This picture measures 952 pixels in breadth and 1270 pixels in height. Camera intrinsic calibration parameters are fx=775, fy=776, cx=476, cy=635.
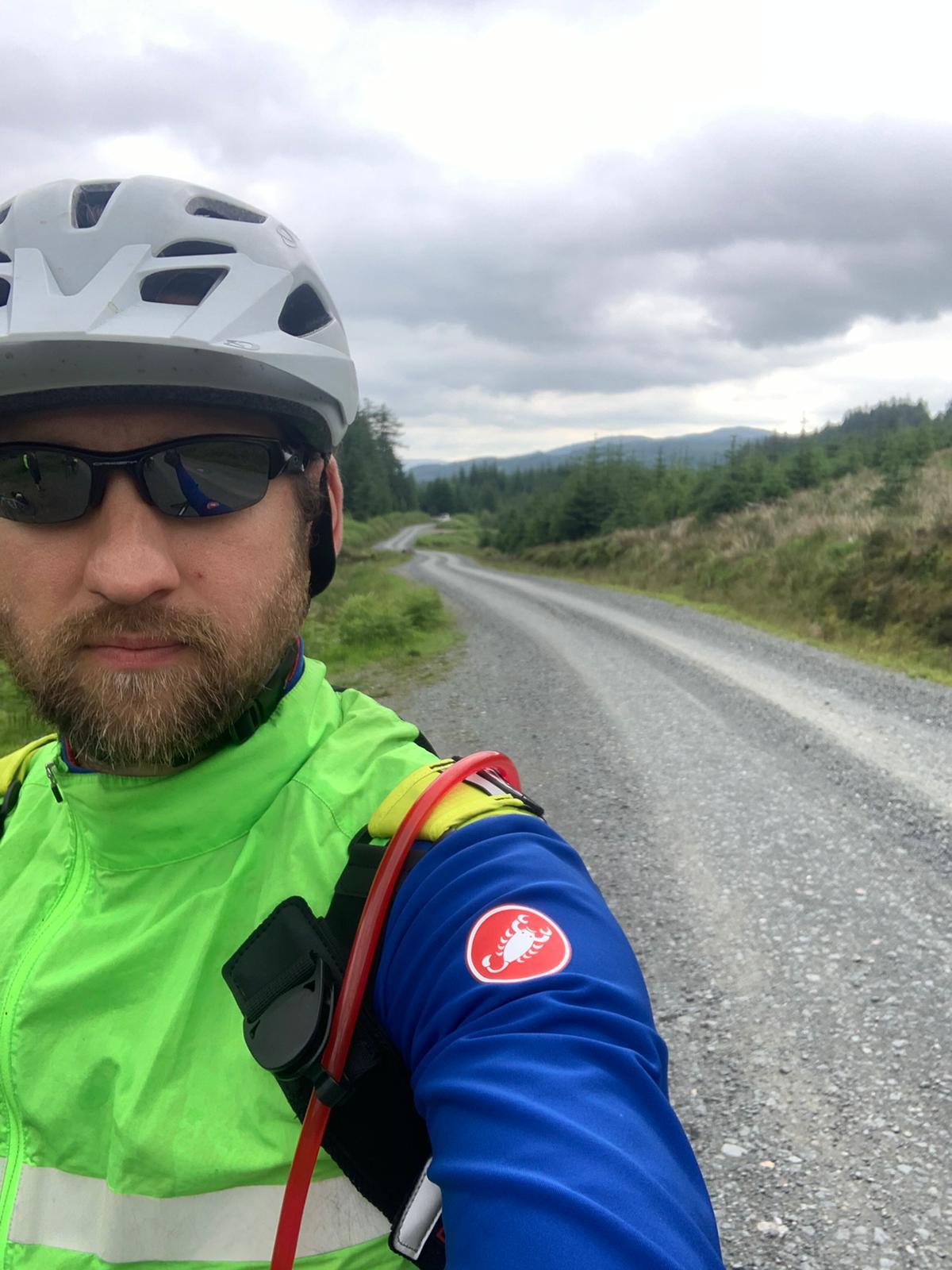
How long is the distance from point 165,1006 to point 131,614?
2.03 feet

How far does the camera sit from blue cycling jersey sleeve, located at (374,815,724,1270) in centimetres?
86

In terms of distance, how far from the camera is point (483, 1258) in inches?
33.5

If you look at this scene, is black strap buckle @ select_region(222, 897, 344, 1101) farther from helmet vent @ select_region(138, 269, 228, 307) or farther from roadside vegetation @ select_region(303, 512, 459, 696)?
roadside vegetation @ select_region(303, 512, 459, 696)

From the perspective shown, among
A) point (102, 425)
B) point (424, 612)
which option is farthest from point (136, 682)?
point (424, 612)

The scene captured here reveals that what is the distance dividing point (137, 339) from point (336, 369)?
1.44ft

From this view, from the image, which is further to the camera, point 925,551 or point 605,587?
point 605,587

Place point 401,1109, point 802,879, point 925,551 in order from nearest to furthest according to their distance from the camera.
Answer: point 401,1109 → point 802,879 → point 925,551

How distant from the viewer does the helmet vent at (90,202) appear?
1616 millimetres

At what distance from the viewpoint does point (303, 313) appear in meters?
1.78

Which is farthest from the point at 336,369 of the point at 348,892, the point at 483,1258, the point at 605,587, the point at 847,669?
the point at 605,587

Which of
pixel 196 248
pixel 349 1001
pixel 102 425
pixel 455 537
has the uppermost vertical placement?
pixel 196 248

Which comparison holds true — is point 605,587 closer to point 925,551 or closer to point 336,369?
point 925,551

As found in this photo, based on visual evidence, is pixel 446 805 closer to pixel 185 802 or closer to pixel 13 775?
pixel 185 802

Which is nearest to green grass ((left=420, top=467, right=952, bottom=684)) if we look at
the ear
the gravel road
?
the gravel road
